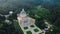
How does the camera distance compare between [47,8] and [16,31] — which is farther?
[47,8]

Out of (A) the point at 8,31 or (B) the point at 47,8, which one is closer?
(A) the point at 8,31

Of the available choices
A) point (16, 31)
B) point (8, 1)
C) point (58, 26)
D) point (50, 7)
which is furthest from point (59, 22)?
point (8, 1)

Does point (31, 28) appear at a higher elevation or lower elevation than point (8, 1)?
lower

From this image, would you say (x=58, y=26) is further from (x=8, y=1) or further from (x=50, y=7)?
(x=8, y=1)

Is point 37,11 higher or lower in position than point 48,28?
higher

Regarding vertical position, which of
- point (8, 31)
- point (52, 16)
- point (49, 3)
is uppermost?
point (49, 3)

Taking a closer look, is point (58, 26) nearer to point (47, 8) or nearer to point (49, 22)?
point (49, 22)

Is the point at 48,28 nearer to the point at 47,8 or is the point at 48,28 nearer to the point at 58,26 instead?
the point at 58,26

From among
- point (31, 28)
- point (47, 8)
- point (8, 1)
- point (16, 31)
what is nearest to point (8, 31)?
point (16, 31)
